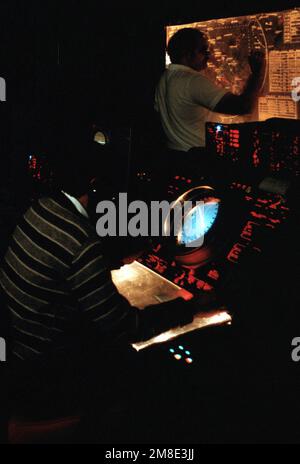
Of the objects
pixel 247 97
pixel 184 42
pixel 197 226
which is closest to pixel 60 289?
pixel 197 226

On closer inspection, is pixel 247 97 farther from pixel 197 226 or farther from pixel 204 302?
pixel 204 302

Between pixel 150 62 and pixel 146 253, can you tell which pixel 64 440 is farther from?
pixel 150 62

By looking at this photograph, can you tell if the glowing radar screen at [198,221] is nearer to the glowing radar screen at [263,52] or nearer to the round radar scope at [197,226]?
the round radar scope at [197,226]

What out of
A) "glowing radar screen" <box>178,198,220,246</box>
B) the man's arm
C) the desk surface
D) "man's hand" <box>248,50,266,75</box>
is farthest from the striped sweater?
"man's hand" <box>248,50,266,75</box>

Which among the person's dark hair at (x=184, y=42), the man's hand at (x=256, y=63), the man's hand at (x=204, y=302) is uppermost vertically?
the person's dark hair at (x=184, y=42)

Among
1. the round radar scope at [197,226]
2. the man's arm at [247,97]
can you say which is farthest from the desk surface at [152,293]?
the man's arm at [247,97]

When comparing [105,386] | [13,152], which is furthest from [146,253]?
[13,152]

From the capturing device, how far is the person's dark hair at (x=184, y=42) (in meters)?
3.73

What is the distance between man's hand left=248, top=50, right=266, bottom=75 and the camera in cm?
349

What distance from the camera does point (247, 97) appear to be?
3479 mm

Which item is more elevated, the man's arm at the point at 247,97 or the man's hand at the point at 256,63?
the man's hand at the point at 256,63

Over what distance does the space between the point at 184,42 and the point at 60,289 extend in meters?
2.46

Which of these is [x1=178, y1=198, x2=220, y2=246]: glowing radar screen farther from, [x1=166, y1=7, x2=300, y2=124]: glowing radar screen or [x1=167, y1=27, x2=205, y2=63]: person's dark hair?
[x1=167, y1=27, x2=205, y2=63]: person's dark hair

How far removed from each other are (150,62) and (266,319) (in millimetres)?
3730
